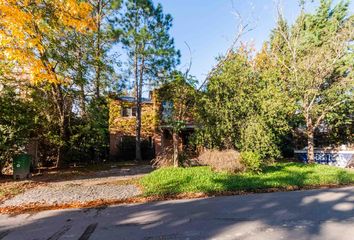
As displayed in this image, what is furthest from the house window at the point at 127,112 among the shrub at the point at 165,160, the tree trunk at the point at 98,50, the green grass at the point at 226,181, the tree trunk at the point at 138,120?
the green grass at the point at 226,181

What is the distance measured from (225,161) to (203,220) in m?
6.16

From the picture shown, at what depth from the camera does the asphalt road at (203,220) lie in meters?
5.05

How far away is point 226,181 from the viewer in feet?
33.0

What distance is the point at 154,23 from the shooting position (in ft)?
72.4

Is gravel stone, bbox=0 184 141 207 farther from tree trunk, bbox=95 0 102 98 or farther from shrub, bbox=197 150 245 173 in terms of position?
tree trunk, bbox=95 0 102 98

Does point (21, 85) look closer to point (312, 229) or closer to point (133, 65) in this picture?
point (133, 65)

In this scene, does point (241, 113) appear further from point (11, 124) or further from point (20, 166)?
point (11, 124)

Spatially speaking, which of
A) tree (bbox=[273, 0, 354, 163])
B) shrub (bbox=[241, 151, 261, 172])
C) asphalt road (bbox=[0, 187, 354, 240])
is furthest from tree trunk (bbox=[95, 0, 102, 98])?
tree (bbox=[273, 0, 354, 163])

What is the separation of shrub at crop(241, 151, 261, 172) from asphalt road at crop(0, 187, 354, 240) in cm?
380

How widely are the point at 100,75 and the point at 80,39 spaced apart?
11.7ft

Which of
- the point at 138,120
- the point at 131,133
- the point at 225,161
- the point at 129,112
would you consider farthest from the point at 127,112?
the point at 225,161

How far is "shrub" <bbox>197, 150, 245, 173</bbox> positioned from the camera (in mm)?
11727

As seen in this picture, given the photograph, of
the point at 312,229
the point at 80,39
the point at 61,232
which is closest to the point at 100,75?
the point at 80,39

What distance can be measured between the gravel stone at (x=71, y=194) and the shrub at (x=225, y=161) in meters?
3.84
